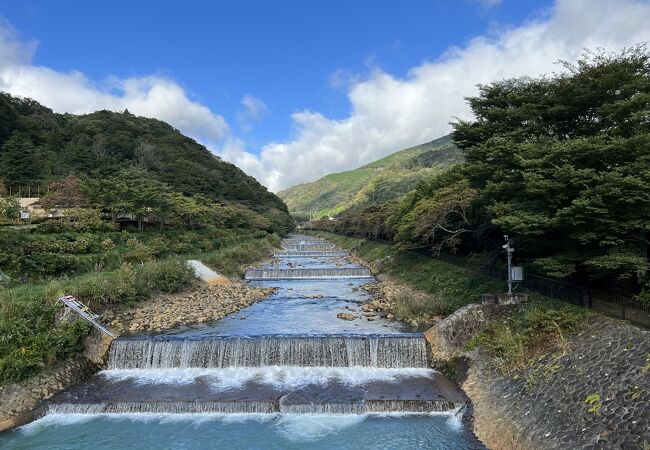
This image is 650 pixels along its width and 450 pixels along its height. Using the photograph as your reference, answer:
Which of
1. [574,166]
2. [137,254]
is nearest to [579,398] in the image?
[574,166]

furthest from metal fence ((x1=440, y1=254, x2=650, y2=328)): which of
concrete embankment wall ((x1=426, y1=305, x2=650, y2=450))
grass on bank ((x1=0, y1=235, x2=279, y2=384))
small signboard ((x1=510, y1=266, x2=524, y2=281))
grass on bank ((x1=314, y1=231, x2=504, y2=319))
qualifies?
grass on bank ((x1=0, y1=235, x2=279, y2=384))

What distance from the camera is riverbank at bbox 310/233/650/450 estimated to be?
28.7 feet

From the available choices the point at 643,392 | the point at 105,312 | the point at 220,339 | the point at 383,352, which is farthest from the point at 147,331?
the point at 643,392

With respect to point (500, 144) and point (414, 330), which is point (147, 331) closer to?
point (414, 330)

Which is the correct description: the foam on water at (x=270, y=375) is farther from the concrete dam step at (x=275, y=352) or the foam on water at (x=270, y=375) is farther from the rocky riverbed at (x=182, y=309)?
the rocky riverbed at (x=182, y=309)

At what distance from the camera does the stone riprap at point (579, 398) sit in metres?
8.49

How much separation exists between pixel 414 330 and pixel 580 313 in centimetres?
770

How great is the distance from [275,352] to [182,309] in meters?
9.33

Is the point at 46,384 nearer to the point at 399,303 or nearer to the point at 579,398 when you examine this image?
the point at 579,398

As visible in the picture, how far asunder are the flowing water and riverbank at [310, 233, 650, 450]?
36.4 inches

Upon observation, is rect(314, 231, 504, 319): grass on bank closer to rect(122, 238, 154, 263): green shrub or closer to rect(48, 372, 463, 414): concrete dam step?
rect(48, 372, 463, 414): concrete dam step

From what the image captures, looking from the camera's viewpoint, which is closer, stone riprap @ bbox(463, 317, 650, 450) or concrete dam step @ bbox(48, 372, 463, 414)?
stone riprap @ bbox(463, 317, 650, 450)

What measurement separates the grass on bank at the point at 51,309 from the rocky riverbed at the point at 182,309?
0.72 m

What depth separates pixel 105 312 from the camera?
20500mm
